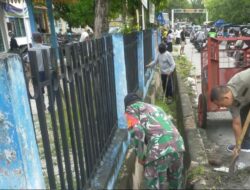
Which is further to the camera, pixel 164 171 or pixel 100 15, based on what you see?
pixel 100 15

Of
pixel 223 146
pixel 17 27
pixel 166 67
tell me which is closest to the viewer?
pixel 223 146

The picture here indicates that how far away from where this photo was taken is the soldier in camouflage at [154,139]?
10.7ft

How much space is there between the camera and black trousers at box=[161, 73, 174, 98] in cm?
860

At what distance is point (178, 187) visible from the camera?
12.1 feet

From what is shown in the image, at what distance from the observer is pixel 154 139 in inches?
130

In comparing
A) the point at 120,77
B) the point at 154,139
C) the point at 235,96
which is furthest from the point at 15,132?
the point at 235,96

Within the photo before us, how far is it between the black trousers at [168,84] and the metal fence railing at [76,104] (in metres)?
4.66

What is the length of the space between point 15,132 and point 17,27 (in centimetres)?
2334

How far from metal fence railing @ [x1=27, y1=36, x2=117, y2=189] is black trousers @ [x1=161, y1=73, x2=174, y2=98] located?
4661mm

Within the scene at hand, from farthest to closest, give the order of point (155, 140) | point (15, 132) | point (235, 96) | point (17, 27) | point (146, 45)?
1. point (17, 27)
2. point (146, 45)
3. point (235, 96)
4. point (155, 140)
5. point (15, 132)

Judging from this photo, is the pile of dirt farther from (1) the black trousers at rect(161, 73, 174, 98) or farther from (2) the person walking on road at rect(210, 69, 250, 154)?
(1) the black trousers at rect(161, 73, 174, 98)

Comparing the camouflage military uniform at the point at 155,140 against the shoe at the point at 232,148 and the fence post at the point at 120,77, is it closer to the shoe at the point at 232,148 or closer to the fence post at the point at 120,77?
the fence post at the point at 120,77

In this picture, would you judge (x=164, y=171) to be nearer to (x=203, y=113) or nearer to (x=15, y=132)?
(x=15, y=132)

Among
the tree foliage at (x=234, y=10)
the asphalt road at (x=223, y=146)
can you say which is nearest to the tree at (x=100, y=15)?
the asphalt road at (x=223, y=146)
